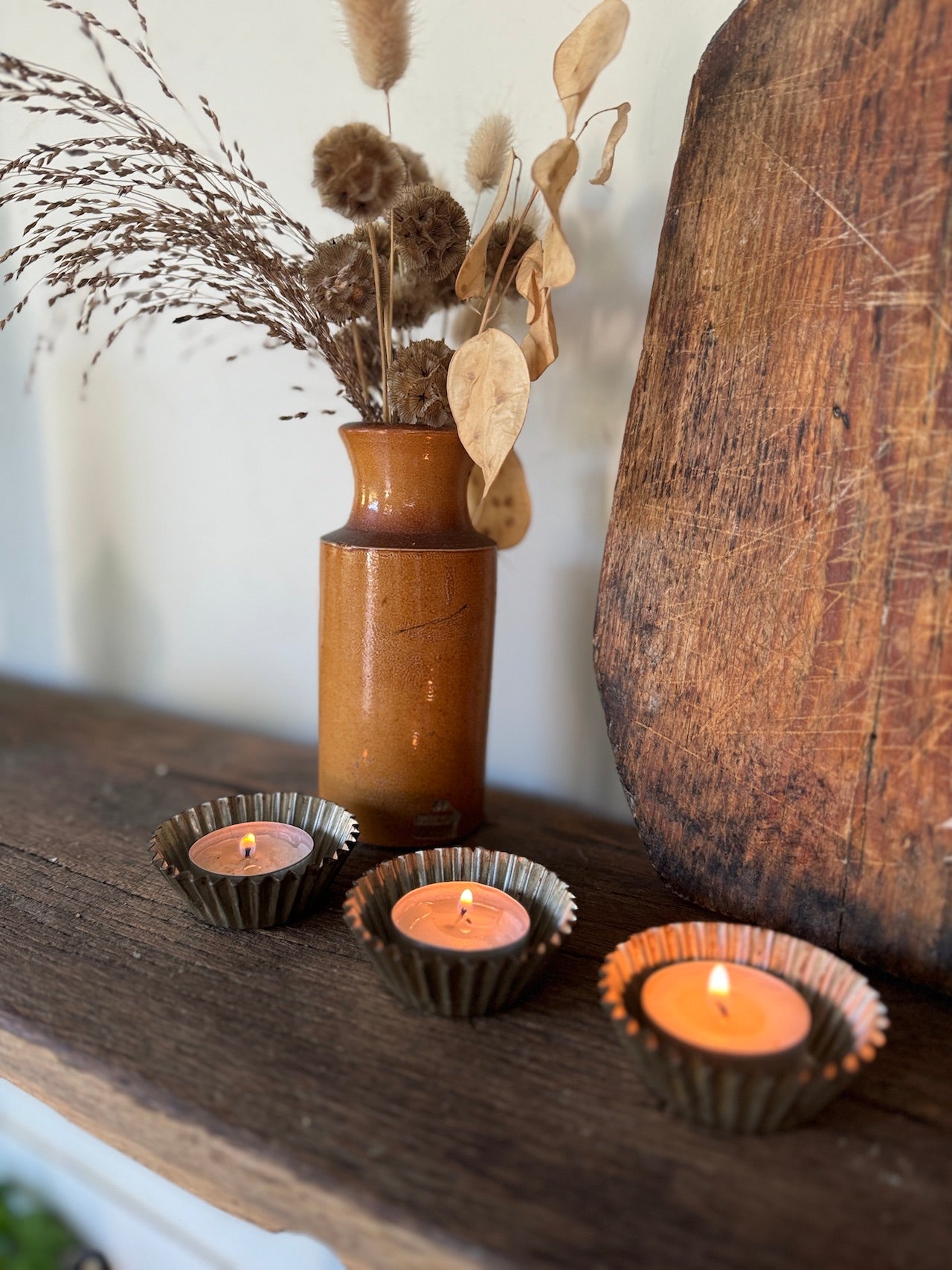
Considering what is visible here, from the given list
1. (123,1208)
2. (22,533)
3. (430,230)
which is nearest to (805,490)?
(430,230)

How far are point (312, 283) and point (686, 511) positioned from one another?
0.32m

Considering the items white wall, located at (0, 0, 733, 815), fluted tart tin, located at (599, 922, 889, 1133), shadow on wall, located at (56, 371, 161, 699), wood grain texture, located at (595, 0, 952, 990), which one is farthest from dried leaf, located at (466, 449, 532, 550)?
shadow on wall, located at (56, 371, 161, 699)

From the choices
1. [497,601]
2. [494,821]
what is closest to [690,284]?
[497,601]

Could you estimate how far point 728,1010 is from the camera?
453 mm

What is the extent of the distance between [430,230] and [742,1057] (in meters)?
0.55

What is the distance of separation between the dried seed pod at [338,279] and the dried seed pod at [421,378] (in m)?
0.05

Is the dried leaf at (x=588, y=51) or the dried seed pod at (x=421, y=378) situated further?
the dried seed pod at (x=421, y=378)

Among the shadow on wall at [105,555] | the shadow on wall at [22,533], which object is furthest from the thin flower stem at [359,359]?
the shadow on wall at [22,533]

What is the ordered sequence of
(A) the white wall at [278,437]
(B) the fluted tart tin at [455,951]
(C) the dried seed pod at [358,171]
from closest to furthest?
1. (B) the fluted tart tin at [455,951]
2. (C) the dried seed pod at [358,171]
3. (A) the white wall at [278,437]

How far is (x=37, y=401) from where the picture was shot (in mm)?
1061

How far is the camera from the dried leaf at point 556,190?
509 millimetres

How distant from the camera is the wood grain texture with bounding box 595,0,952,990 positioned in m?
0.49

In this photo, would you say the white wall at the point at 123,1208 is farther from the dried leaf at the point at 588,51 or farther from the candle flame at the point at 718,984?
the dried leaf at the point at 588,51

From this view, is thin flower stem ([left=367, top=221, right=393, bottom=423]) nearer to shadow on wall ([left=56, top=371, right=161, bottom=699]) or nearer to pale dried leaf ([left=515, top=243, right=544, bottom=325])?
pale dried leaf ([left=515, top=243, right=544, bottom=325])
